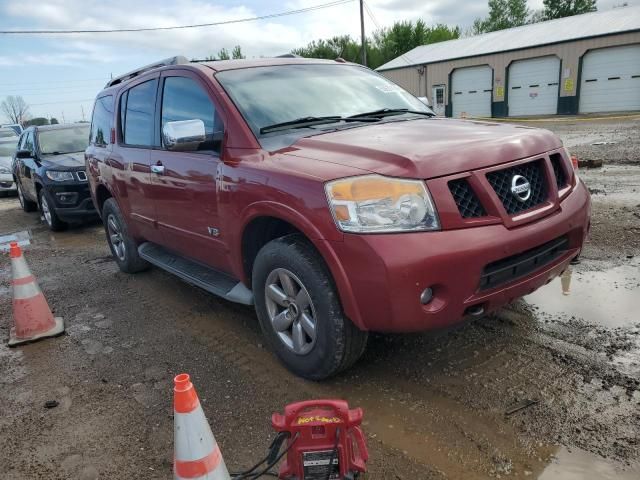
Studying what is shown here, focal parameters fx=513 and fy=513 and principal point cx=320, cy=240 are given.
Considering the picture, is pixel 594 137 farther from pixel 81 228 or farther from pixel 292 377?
pixel 292 377

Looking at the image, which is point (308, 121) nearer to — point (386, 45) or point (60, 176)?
point (60, 176)

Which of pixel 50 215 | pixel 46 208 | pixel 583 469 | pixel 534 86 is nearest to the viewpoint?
pixel 583 469

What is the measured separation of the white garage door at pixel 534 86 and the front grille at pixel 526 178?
27421 mm

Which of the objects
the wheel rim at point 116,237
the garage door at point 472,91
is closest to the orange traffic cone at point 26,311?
the wheel rim at point 116,237

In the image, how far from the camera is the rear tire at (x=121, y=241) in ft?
17.5

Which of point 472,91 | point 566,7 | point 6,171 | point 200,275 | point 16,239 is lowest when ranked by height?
point 16,239

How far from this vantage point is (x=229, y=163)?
326 cm

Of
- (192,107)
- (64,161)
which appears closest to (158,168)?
(192,107)

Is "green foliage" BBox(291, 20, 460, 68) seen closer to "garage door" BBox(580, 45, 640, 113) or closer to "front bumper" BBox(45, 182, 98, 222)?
"garage door" BBox(580, 45, 640, 113)

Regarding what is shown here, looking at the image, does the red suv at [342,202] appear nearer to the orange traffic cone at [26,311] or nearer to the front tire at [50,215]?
the orange traffic cone at [26,311]

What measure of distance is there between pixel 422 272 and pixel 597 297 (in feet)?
7.37

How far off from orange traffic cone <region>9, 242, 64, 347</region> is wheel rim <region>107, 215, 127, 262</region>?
1273mm

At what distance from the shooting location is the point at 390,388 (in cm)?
296

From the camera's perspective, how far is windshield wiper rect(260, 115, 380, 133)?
3.33m
